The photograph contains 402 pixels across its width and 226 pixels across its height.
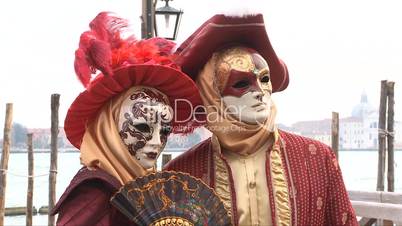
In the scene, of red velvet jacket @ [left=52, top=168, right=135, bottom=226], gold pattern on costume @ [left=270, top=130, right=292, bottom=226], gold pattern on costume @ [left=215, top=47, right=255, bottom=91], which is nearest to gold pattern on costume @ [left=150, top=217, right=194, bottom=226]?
red velvet jacket @ [left=52, top=168, right=135, bottom=226]

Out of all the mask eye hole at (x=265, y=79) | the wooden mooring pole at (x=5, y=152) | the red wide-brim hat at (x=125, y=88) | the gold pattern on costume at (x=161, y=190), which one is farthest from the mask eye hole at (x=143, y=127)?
the wooden mooring pole at (x=5, y=152)

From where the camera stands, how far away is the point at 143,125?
260 cm

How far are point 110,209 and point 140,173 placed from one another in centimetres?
22

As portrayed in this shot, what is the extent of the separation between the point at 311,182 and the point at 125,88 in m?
0.89

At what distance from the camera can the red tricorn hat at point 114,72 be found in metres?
2.55

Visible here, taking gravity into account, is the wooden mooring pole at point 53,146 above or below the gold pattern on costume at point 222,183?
below

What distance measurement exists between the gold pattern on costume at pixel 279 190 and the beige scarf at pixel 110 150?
0.57 metres

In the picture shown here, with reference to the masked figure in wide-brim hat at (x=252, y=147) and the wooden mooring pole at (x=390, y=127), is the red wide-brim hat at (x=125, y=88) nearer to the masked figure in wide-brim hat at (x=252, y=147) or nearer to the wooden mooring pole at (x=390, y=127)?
the masked figure in wide-brim hat at (x=252, y=147)

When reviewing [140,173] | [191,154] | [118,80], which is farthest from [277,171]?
[118,80]

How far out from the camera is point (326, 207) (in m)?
2.85

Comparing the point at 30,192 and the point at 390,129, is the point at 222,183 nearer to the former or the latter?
the point at 390,129

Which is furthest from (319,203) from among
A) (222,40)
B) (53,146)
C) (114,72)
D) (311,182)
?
(53,146)

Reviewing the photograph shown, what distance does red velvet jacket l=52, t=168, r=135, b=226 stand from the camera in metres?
2.33

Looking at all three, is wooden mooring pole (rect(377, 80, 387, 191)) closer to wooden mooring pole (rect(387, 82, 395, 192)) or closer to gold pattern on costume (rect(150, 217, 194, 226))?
wooden mooring pole (rect(387, 82, 395, 192))
